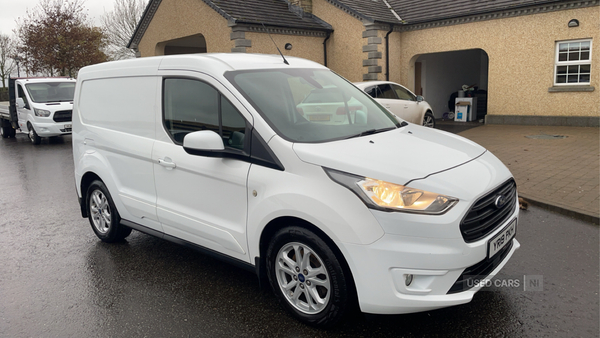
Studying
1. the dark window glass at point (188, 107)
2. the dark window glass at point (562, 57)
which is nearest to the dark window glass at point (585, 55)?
the dark window glass at point (562, 57)

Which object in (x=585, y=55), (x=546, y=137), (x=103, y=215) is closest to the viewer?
(x=103, y=215)

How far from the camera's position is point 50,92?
54.7 ft

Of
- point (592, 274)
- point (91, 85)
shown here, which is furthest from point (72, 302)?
point (592, 274)

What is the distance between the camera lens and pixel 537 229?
5.54 m

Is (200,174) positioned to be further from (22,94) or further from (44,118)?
(22,94)

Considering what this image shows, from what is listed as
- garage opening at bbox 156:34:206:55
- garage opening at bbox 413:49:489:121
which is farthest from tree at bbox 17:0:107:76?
garage opening at bbox 413:49:489:121

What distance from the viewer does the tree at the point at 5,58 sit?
51.9m

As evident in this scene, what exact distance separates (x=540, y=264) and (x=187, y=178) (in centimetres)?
332

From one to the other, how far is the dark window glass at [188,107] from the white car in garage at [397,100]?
10006mm

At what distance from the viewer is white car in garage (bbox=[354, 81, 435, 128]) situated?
46.0 ft

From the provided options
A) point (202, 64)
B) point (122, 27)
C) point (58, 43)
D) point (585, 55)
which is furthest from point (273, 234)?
point (122, 27)

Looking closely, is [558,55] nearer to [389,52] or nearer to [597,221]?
[389,52]

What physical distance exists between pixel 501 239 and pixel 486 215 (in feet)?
0.99

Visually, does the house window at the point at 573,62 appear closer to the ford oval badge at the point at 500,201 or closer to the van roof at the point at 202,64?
the van roof at the point at 202,64
